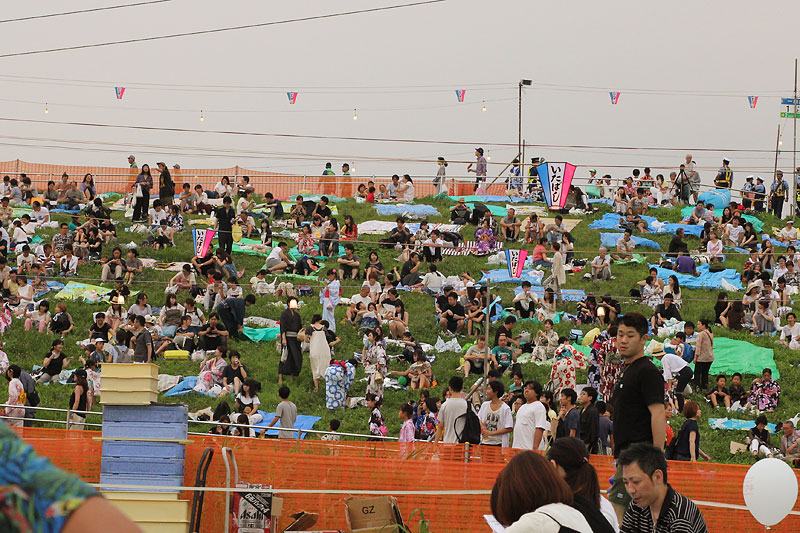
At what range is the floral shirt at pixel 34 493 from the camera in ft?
5.51

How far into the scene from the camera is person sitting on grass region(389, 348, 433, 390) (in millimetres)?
19703

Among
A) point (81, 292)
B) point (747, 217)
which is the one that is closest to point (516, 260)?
point (81, 292)

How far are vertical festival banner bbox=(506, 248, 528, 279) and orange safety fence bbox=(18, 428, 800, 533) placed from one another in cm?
1428

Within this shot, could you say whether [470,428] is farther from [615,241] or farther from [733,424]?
[615,241]

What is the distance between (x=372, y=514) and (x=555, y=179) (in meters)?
16.4

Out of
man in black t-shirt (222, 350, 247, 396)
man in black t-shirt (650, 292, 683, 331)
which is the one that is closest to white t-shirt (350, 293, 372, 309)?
man in black t-shirt (222, 350, 247, 396)

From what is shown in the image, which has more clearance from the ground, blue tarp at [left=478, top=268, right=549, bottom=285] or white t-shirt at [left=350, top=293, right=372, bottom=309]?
blue tarp at [left=478, top=268, right=549, bottom=285]

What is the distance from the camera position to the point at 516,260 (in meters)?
25.1

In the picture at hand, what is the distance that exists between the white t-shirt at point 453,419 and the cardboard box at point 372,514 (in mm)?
3482

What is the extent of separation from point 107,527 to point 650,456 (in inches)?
180

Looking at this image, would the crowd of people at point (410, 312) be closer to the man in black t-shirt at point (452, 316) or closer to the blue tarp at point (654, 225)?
the man in black t-shirt at point (452, 316)

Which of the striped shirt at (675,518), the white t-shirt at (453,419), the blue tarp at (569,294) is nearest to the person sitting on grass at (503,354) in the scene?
the blue tarp at (569,294)

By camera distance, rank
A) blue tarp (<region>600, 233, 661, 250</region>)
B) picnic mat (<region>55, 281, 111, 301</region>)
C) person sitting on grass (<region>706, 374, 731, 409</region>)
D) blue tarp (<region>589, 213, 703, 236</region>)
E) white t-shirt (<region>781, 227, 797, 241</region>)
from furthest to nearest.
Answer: blue tarp (<region>589, 213, 703, 236</region>) < white t-shirt (<region>781, 227, 797, 241</region>) < blue tarp (<region>600, 233, 661, 250</region>) < picnic mat (<region>55, 281, 111, 301</region>) < person sitting on grass (<region>706, 374, 731, 409</region>)

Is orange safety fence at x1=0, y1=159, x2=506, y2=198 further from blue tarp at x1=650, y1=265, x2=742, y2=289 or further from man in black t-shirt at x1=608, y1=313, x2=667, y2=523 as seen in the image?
man in black t-shirt at x1=608, y1=313, x2=667, y2=523
